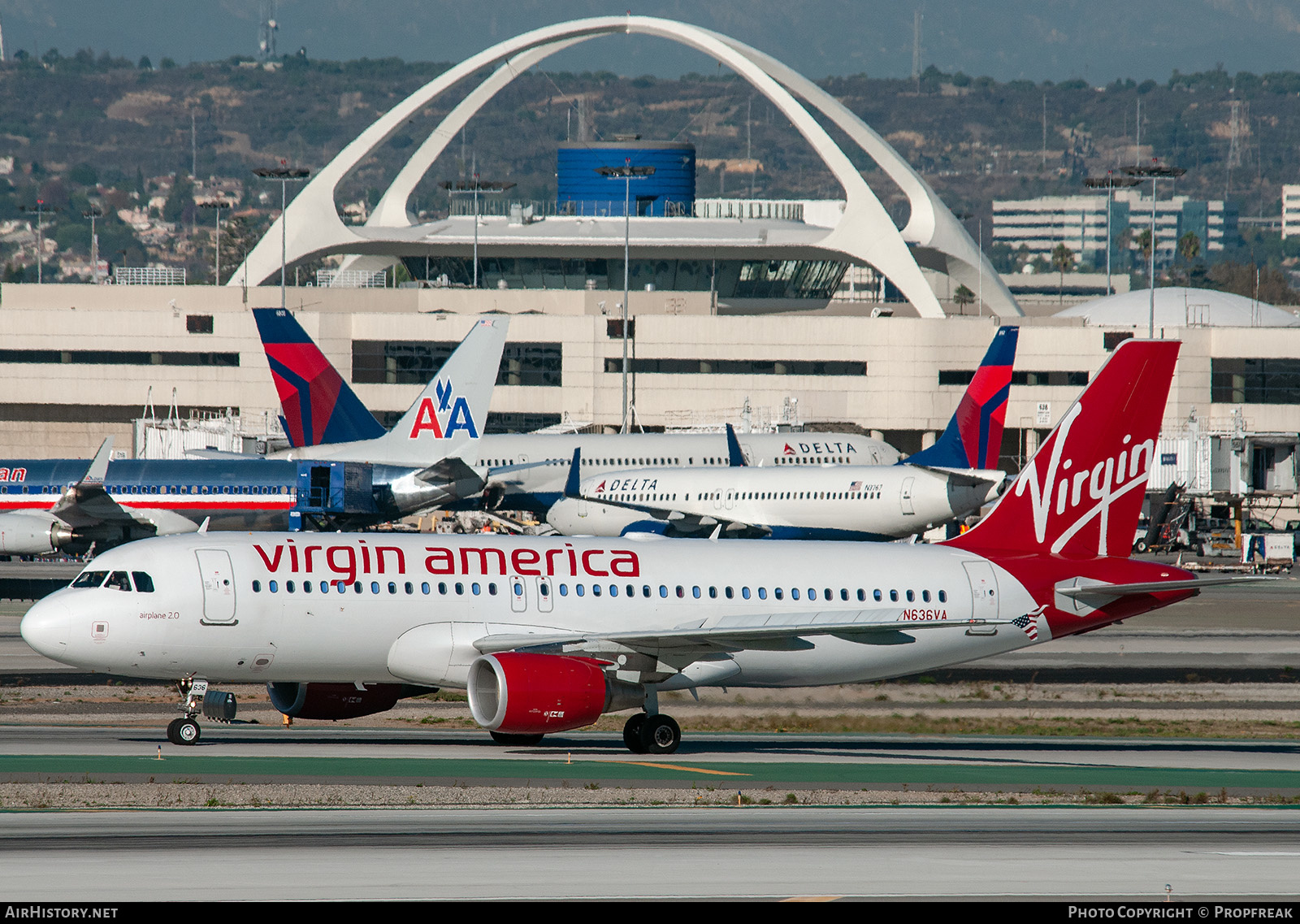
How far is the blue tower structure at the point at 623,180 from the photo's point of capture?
15212cm

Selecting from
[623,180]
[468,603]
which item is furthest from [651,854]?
[623,180]

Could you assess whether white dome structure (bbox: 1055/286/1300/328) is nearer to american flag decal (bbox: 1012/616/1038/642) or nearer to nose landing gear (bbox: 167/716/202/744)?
american flag decal (bbox: 1012/616/1038/642)

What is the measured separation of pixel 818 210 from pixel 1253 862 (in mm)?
136050

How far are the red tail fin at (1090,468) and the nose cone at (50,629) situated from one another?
1740 centimetres

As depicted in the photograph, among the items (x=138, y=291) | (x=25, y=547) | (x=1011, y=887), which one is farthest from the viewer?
(x=138, y=291)

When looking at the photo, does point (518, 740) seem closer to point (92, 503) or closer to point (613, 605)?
point (613, 605)

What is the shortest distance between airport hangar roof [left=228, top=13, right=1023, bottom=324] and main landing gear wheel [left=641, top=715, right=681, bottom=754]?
10159 cm

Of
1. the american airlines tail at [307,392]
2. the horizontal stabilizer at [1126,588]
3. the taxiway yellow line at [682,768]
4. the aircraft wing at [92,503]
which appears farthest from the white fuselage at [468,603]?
the american airlines tail at [307,392]

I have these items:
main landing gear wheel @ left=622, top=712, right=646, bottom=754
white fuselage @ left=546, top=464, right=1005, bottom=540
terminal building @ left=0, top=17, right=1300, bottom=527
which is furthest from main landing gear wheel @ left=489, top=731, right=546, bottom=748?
terminal building @ left=0, top=17, right=1300, bottom=527

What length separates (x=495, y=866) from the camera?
19.0 m

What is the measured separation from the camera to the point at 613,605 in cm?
3052

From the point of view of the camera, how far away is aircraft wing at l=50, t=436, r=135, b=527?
64.8 meters

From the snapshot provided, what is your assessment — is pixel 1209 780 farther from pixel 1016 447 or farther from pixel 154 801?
pixel 1016 447
